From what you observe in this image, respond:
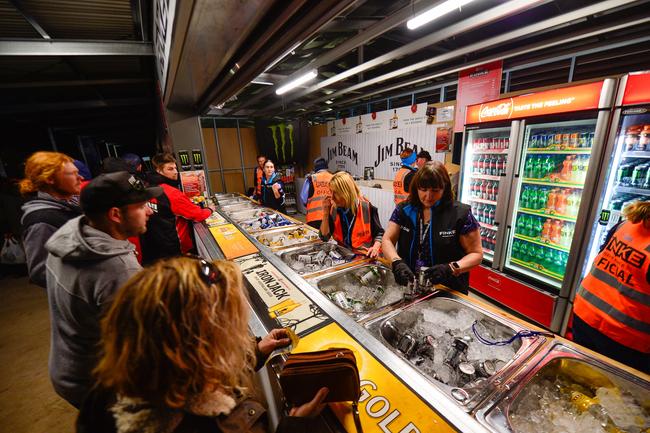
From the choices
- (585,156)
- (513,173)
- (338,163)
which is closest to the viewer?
(585,156)

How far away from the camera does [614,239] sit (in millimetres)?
1930

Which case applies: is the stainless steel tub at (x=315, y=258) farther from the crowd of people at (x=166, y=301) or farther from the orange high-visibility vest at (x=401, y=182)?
the orange high-visibility vest at (x=401, y=182)

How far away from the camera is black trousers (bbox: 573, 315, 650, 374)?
183cm

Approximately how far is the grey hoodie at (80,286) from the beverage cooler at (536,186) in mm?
4112

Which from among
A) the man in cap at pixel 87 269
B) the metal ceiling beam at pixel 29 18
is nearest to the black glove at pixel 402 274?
the man in cap at pixel 87 269

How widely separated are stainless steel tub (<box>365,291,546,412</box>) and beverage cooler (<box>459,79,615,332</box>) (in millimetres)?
2282

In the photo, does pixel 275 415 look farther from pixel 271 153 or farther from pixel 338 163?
pixel 271 153

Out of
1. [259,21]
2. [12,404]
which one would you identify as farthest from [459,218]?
[12,404]

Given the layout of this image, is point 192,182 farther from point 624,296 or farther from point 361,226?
point 624,296

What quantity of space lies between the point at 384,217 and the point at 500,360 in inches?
221

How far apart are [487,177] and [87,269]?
456 cm

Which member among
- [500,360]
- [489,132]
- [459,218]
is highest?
[489,132]

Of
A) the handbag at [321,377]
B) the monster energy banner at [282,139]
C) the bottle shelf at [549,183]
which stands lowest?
the handbag at [321,377]

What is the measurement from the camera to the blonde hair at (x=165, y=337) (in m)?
0.72
